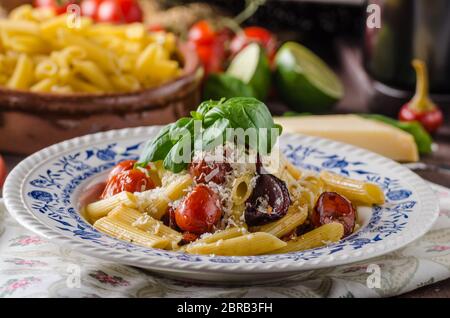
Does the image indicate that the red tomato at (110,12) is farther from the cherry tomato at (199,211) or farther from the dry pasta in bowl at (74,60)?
the cherry tomato at (199,211)

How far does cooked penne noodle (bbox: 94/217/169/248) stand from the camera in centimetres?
189

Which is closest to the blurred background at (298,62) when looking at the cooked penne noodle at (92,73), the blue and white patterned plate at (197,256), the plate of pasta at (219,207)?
the cooked penne noodle at (92,73)

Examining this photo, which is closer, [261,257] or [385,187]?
[261,257]

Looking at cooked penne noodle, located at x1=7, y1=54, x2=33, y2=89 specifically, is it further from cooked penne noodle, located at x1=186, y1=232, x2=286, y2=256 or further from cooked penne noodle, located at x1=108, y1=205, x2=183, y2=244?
cooked penne noodle, located at x1=186, y1=232, x2=286, y2=256

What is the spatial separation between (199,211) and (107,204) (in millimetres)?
267

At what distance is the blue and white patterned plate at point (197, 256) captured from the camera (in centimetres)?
175

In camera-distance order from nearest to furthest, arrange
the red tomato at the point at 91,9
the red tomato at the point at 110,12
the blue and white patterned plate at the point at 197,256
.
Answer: the blue and white patterned plate at the point at 197,256
the red tomato at the point at 110,12
the red tomato at the point at 91,9

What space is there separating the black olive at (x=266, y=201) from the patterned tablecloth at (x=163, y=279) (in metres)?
0.16

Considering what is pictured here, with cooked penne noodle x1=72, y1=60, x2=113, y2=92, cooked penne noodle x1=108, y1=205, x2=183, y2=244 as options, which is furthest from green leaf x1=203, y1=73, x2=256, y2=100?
cooked penne noodle x1=108, y1=205, x2=183, y2=244

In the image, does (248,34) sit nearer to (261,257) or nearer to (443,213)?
(443,213)

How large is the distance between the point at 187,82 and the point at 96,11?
51.6 inches

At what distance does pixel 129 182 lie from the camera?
83.7 inches

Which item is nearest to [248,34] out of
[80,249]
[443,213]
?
[443,213]
